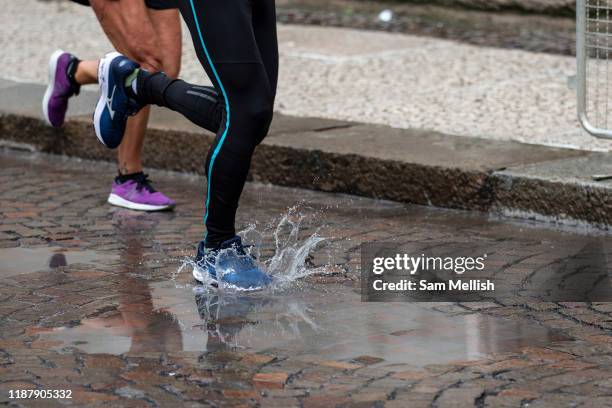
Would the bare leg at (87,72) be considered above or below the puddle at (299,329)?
above

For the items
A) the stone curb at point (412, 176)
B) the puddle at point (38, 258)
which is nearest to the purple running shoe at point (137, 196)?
the stone curb at point (412, 176)

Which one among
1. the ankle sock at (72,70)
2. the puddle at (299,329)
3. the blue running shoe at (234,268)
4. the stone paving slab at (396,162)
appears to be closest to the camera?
the puddle at (299,329)

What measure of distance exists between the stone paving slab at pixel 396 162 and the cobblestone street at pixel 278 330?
0.15 m

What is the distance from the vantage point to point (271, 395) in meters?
3.73

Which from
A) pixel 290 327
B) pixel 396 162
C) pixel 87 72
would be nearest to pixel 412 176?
pixel 396 162

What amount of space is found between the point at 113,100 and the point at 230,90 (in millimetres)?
842

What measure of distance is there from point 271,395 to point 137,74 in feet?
6.06

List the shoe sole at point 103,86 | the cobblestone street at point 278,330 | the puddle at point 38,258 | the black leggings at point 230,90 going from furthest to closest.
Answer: the shoe sole at point 103,86
the puddle at point 38,258
the black leggings at point 230,90
the cobblestone street at point 278,330

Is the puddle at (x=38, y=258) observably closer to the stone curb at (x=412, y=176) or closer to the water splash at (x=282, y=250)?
the water splash at (x=282, y=250)

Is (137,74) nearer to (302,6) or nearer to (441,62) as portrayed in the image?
(441,62)

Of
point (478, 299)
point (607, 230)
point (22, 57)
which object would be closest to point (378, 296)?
point (478, 299)

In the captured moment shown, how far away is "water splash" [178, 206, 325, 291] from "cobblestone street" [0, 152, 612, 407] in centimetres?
4

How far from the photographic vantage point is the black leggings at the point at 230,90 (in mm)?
4555

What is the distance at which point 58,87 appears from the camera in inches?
257
